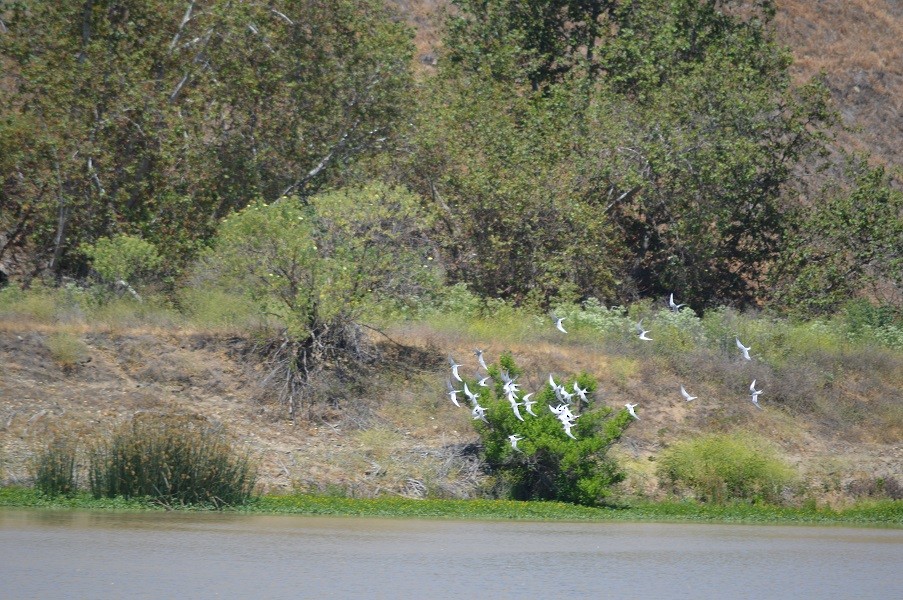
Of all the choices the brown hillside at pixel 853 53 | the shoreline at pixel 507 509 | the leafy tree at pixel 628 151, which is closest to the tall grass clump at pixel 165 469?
the shoreline at pixel 507 509

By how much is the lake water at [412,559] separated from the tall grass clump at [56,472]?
2.42 feet

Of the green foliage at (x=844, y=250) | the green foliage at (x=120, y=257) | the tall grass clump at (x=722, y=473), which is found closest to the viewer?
the tall grass clump at (x=722, y=473)

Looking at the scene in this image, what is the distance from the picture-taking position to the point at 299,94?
104 ft

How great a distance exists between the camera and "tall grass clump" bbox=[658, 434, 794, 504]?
77.3 ft

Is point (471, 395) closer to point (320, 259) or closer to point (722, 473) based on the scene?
point (320, 259)

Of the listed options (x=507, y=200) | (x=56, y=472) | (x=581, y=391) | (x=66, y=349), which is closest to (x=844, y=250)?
(x=507, y=200)

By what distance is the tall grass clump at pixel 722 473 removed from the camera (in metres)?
23.6

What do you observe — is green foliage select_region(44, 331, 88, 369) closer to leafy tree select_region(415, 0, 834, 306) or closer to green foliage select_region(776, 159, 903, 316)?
leafy tree select_region(415, 0, 834, 306)

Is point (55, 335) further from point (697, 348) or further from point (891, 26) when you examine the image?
point (891, 26)

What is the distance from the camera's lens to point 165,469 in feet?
63.3

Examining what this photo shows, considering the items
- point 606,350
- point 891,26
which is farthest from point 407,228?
point 891,26

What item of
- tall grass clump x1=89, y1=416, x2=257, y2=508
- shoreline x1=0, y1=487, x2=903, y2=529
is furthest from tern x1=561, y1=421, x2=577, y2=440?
tall grass clump x1=89, y1=416, x2=257, y2=508

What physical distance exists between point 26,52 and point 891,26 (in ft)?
151

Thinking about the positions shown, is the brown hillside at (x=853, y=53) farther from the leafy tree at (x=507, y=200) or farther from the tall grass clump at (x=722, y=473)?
the tall grass clump at (x=722, y=473)
